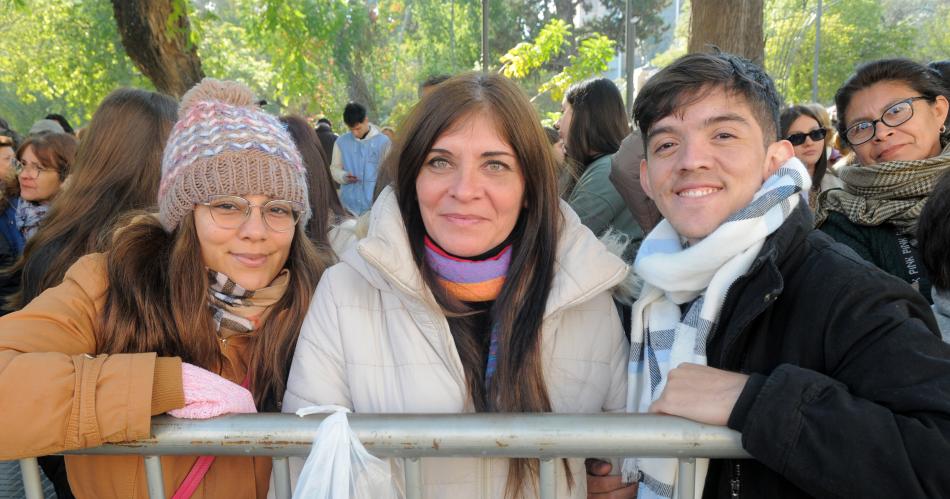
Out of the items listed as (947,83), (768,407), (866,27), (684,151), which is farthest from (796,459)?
(866,27)

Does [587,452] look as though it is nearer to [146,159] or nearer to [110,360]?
[110,360]

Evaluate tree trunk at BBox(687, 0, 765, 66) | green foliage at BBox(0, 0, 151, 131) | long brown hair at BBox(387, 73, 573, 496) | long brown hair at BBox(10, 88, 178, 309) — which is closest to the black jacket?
long brown hair at BBox(387, 73, 573, 496)

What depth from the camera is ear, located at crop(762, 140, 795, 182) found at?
5.80 feet

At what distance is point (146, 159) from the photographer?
277 centimetres

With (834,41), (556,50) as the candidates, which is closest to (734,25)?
(556,50)

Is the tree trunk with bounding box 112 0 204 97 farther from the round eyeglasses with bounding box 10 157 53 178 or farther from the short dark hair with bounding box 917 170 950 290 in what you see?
the short dark hair with bounding box 917 170 950 290

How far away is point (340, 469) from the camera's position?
1.39 metres

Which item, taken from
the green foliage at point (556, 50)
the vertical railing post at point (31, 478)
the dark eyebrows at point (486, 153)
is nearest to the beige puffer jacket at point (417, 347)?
the dark eyebrows at point (486, 153)

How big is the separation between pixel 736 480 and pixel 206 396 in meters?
1.28

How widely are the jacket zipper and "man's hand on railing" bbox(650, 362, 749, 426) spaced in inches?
7.6

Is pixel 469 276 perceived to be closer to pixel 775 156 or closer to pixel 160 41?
pixel 775 156

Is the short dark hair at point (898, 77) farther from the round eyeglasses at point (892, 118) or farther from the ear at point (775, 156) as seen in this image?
the ear at point (775, 156)

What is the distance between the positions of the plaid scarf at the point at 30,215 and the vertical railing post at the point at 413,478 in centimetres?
Result: 399

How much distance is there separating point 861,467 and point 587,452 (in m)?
0.53
